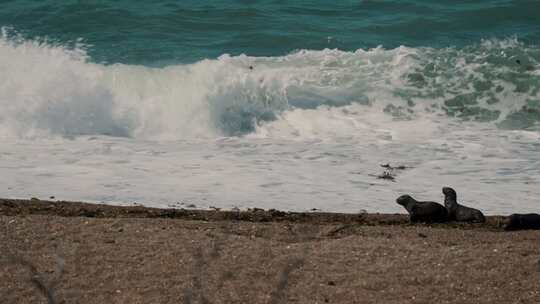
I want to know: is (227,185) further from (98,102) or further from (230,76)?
(230,76)

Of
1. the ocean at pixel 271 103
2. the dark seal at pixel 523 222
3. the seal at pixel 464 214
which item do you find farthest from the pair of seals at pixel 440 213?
the ocean at pixel 271 103

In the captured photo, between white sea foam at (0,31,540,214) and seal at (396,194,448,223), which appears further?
white sea foam at (0,31,540,214)

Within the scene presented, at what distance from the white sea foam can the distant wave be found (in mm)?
25

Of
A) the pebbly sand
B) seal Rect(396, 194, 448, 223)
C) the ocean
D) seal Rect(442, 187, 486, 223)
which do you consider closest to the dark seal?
Answer: the pebbly sand

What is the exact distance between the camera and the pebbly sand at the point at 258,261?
16.2 feet

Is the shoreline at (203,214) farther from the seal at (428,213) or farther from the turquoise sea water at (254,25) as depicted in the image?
the turquoise sea water at (254,25)

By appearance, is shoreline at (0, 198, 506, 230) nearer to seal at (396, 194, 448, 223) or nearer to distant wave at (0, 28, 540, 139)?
seal at (396, 194, 448, 223)

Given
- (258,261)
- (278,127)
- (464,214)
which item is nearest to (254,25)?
(278,127)

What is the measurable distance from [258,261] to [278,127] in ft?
17.8

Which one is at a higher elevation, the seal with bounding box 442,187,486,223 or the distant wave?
the distant wave

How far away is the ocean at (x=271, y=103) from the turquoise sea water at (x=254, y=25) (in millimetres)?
42

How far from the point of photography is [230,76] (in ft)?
39.7

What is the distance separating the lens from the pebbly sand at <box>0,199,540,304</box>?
16.2 ft

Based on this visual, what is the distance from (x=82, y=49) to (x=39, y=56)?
1.11 m
